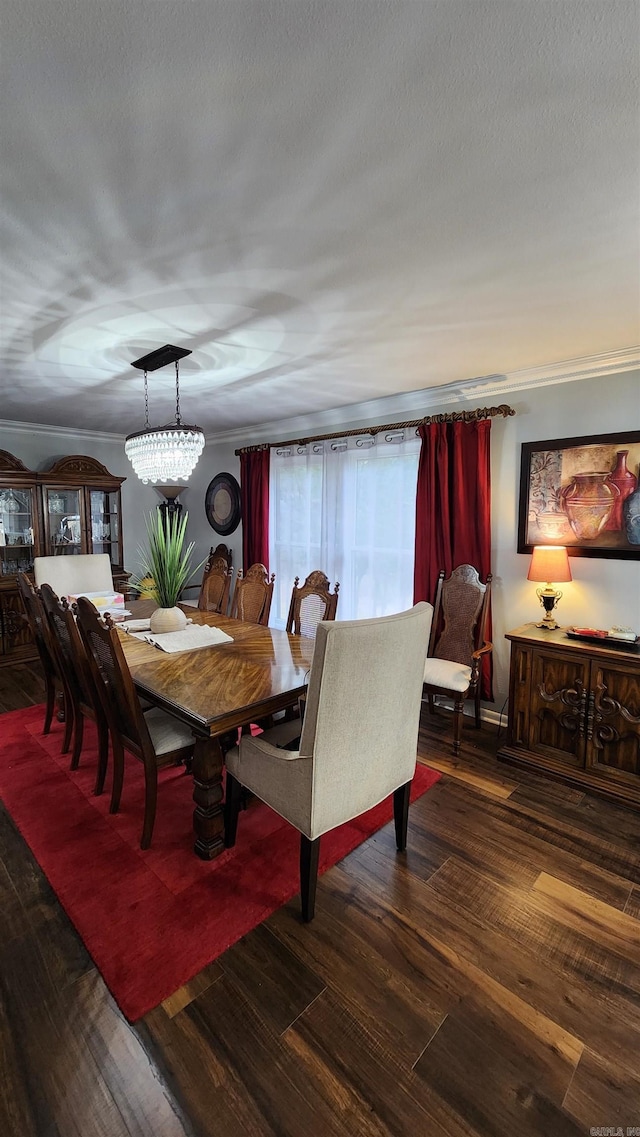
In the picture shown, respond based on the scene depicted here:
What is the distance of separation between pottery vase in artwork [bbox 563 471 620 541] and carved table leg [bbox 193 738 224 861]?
7.93 ft

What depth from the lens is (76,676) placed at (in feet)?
8.38

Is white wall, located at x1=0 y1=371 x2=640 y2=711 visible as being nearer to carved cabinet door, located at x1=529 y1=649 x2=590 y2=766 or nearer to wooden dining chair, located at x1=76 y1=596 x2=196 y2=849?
carved cabinet door, located at x1=529 y1=649 x2=590 y2=766

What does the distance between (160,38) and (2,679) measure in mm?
4596

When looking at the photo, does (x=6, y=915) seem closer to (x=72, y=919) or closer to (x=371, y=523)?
(x=72, y=919)

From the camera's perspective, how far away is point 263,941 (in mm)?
1581

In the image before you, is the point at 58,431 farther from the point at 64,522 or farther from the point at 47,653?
the point at 47,653

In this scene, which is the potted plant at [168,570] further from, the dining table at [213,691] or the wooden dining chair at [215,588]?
the wooden dining chair at [215,588]

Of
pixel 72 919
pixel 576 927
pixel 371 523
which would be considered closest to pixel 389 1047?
pixel 576 927

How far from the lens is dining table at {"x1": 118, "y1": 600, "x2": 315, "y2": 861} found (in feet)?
5.90

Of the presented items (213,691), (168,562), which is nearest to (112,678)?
(213,691)

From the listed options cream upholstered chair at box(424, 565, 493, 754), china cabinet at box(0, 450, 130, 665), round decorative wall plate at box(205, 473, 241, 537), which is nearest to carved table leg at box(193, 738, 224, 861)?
cream upholstered chair at box(424, 565, 493, 754)

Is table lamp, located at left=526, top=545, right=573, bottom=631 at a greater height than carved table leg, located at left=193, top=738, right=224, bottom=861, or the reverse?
table lamp, located at left=526, top=545, right=573, bottom=631

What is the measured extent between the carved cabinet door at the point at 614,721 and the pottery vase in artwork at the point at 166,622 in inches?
93.7

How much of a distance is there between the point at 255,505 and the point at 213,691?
2982 millimetres
